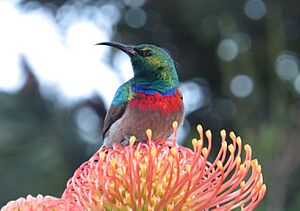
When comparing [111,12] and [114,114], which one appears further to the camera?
[111,12]

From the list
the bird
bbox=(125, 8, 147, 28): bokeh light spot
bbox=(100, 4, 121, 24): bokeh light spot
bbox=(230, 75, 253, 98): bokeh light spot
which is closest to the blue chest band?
the bird

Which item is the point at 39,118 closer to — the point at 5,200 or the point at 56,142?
the point at 56,142

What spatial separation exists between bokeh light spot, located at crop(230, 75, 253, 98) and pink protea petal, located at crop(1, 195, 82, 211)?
2.36 metres

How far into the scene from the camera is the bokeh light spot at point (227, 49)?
403 cm

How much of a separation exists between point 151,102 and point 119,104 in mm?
133

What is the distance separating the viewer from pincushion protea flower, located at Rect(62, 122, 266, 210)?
174 cm

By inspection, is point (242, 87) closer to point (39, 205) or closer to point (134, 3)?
point (134, 3)

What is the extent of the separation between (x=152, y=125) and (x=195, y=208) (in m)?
0.72

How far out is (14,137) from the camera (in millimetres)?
3635

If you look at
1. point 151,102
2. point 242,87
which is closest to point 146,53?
point 151,102

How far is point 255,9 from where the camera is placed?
436 cm

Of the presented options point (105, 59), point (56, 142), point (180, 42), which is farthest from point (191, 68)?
point (56, 142)

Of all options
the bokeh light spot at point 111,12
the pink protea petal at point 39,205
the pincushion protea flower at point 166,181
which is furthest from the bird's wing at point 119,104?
the bokeh light spot at point 111,12

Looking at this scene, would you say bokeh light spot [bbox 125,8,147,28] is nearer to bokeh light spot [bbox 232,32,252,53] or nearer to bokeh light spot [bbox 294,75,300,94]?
bokeh light spot [bbox 232,32,252,53]
